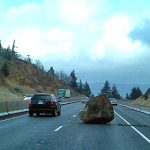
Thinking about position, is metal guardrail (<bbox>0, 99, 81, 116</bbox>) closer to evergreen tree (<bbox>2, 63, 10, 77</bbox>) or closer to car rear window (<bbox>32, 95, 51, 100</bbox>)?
car rear window (<bbox>32, 95, 51, 100</bbox>)

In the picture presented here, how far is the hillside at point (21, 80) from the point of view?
9921 centimetres

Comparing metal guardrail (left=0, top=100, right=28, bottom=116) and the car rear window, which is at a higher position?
the car rear window

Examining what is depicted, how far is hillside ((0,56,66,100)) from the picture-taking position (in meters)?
99.2

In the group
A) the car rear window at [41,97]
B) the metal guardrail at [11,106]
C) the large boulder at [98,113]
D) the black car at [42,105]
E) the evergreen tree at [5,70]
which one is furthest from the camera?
the evergreen tree at [5,70]

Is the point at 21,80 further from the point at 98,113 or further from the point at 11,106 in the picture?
the point at 98,113

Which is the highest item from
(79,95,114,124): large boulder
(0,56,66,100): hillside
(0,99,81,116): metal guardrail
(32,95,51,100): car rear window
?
(0,56,66,100): hillside

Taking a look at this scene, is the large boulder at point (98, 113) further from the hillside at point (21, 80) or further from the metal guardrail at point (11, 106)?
the hillside at point (21, 80)

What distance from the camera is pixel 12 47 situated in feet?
484

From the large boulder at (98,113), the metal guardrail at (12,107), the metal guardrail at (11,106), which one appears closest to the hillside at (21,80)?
the metal guardrail at (12,107)

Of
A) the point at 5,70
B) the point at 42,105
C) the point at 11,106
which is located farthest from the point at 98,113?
the point at 5,70

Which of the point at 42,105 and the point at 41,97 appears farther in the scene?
the point at 41,97

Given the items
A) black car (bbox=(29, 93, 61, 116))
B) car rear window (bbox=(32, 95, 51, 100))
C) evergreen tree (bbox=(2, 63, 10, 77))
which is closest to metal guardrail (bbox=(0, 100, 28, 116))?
black car (bbox=(29, 93, 61, 116))

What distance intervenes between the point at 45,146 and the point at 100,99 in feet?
47.4

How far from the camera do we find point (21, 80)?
116375mm
